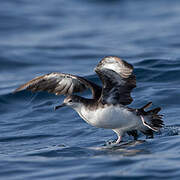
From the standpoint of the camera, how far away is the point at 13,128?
11.2m

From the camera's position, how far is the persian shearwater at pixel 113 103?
8.66m

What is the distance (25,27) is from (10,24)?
30.4 inches

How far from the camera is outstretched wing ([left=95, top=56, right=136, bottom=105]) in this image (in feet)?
27.8

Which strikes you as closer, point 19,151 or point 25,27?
point 19,151

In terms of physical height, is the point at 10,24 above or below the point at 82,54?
above

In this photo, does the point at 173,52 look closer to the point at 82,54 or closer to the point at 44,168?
the point at 82,54

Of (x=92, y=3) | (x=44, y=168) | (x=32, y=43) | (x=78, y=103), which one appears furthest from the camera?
(x=92, y=3)

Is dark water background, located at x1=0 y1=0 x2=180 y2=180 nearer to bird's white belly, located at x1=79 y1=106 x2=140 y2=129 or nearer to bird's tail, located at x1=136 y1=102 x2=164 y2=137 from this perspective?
bird's tail, located at x1=136 y1=102 x2=164 y2=137

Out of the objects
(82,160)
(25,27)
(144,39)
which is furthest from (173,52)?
(82,160)

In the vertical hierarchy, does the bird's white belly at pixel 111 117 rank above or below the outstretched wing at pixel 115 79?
below

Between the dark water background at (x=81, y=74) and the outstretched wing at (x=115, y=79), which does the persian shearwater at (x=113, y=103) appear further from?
the dark water background at (x=81, y=74)

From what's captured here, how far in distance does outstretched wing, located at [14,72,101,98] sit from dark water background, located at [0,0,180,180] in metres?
1.00

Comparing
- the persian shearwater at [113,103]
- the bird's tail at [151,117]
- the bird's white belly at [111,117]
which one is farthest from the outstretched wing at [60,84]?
the bird's tail at [151,117]

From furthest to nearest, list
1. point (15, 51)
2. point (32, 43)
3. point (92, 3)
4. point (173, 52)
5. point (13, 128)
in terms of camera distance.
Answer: point (92, 3)
point (32, 43)
point (15, 51)
point (173, 52)
point (13, 128)
